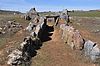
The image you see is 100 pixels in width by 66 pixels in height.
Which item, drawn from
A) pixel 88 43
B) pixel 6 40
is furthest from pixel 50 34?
pixel 88 43

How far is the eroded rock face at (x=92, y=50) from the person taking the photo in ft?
177

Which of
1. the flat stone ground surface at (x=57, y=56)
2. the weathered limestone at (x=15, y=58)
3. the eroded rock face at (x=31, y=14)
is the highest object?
the eroded rock face at (x=31, y=14)

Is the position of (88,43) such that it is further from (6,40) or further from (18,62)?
(6,40)

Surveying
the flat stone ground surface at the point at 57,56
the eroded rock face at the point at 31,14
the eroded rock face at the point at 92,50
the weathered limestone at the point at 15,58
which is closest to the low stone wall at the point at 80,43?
the eroded rock face at the point at 92,50

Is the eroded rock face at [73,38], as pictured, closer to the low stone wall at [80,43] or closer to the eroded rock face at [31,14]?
the low stone wall at [80,43]

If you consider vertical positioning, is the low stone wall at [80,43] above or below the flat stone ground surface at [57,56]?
above

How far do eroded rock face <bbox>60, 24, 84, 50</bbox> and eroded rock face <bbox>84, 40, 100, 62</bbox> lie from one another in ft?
7.15

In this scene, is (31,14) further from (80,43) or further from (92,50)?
(92,50)

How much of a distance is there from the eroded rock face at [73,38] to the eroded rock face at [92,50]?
2180mm

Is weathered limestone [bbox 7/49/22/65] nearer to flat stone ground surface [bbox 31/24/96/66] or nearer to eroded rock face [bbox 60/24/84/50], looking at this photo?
flat stone ground surface [bbox 31/24/96/66]

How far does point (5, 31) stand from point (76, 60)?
30914mm

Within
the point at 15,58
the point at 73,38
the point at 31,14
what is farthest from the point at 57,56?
the point at 31,14

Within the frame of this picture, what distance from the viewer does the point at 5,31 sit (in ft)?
266

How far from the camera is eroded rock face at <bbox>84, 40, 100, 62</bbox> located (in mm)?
53866
